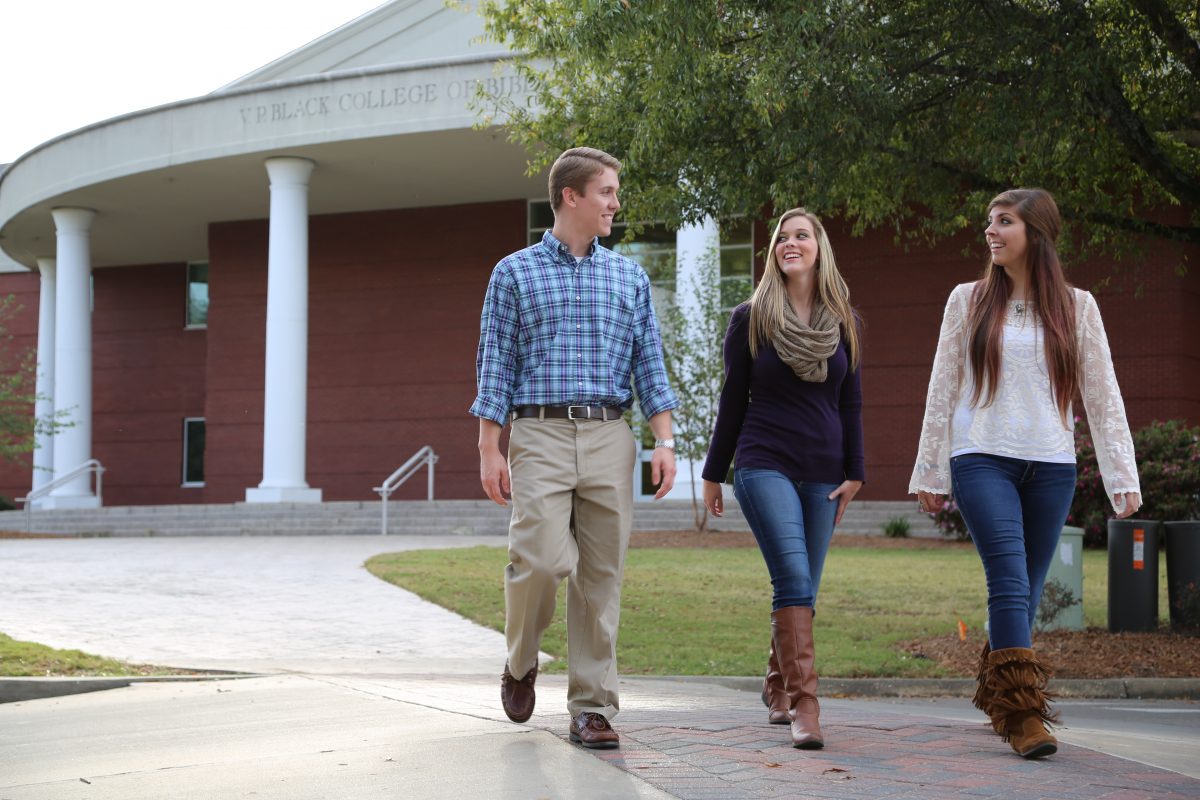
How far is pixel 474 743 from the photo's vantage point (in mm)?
4855

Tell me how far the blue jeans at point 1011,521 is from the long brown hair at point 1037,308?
0.78 ft

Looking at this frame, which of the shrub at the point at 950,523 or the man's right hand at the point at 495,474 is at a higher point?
the man's right hand at the point at 495,474

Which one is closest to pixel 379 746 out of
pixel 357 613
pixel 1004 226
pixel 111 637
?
pixel 1004 226

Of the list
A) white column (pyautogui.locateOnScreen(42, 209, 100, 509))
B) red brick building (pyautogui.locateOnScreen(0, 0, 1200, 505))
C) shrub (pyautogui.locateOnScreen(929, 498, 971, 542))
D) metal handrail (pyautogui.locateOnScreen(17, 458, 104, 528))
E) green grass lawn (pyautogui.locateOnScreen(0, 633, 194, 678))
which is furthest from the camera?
white column (pyautogui.locateOnScreen(42, 209, 100, 509))

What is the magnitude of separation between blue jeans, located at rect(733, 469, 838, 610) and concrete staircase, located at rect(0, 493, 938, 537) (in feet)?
55.0

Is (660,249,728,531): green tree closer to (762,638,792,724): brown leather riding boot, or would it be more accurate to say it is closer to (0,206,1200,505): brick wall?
(0,206,1200,505): brick wall

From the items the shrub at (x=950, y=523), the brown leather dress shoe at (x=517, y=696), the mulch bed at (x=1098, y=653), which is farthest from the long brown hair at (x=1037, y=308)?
the shrub at (x=950, y=523)

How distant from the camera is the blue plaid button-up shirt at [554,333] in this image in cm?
495

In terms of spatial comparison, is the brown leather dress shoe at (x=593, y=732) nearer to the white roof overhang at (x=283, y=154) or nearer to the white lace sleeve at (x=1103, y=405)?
the white lace sleeve at (x=1103, y=405)

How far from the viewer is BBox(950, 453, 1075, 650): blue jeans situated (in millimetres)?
4887

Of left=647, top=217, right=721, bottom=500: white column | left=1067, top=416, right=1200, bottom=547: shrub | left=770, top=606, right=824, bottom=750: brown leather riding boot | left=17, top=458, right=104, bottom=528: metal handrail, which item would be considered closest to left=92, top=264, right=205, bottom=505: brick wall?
left=17, top=458, right=104, bottom=528: metal handrail

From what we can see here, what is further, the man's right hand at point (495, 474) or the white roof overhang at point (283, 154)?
the white roof overhang at point (283, 154)

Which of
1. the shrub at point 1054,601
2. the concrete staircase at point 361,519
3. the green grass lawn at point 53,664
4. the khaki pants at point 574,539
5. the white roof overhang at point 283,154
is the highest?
the white roof overhang at point 283,154

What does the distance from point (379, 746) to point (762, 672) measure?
4923 mm
